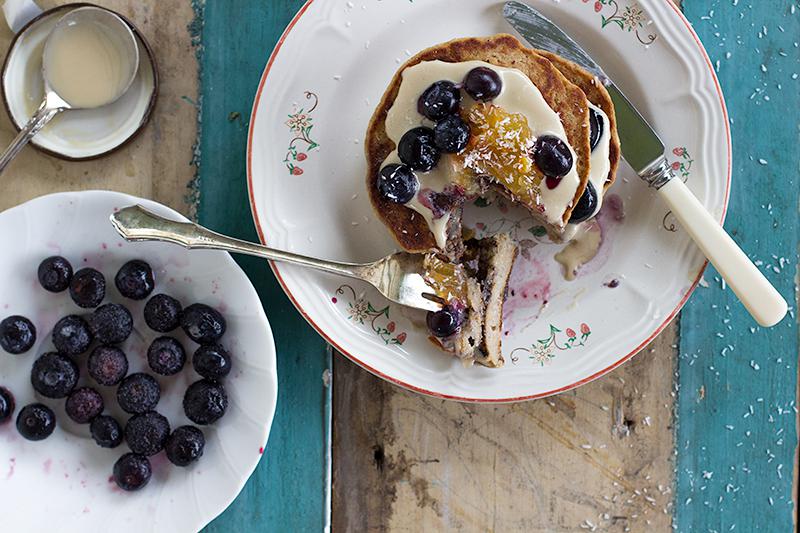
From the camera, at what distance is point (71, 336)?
1970 millimetres

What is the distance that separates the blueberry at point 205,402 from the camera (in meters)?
1.94

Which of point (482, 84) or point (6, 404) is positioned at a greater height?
point (482, 84)

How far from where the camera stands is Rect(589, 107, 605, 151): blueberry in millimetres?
1894

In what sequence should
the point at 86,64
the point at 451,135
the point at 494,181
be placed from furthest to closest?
the point at 86,64 < the point at 494,181 < the point at 451,135

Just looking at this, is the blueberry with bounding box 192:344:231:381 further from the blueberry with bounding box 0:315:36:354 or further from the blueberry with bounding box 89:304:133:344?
the blueberry with bounding box 0:315:36:354

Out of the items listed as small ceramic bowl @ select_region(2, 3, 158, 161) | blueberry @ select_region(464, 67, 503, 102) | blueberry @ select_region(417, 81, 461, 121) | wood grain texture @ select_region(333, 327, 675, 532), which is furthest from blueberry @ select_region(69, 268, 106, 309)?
blueberry @ select_region(464, 67, 503, 102)

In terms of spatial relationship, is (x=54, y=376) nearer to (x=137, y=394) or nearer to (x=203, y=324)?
(x=137, y=394)

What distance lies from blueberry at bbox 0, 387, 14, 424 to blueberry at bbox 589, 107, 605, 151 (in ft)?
5.42

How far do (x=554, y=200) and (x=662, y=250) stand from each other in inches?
15.0

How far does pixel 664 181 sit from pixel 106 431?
158cm

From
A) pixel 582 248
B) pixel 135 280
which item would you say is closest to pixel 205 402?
pixel 135 280

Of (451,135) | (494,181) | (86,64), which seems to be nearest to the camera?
(451,135)

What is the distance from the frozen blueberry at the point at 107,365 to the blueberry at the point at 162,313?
12 centimetres

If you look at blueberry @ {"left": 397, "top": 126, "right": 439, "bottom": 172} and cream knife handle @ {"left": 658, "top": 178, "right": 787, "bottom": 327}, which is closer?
blueberry @ {"left": 397, "top": 126, "right": 439, "bottom": 172}
